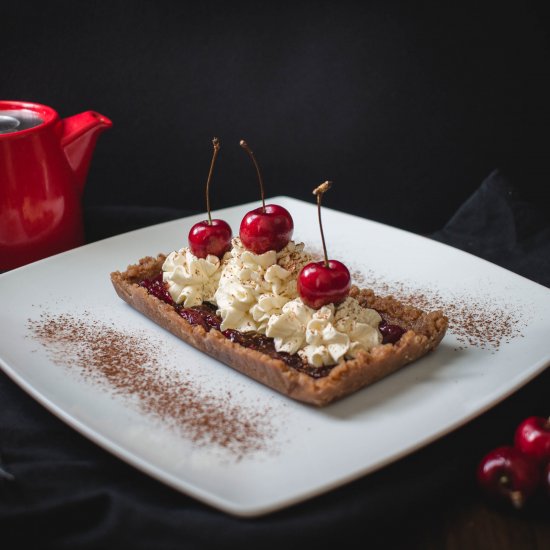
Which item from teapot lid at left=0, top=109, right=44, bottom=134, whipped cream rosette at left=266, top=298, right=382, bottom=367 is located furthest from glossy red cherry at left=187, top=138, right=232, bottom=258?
teapot lid at left=0, top=109, right=44, bottom=134

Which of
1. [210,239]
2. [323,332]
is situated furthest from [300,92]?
[323,332]

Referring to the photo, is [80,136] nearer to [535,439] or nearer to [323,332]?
[323,332]

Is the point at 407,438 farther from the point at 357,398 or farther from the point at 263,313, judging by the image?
the point at 263,313

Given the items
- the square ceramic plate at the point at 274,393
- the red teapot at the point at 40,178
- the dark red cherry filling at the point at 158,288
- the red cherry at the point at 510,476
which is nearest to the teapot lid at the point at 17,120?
the red teapot at the point at 40,178

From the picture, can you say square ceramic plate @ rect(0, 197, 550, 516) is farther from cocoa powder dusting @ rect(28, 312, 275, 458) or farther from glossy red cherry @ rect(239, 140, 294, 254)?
glossy red cherry @ rect(239, 140, 294, 254)

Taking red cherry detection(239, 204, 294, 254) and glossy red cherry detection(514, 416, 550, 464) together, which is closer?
glossy red cherry detection(514, 416, 550, 464)

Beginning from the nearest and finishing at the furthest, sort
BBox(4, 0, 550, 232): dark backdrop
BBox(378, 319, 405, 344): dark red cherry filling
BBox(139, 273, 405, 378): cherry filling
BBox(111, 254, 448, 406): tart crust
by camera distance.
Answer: BBox(111, 254, 448, 406): tart crust < BBox(139, 273, 405, 378): cherry filling < BBox(378, 319, 405, 344): dark red cherry filling < BBox(4, 0, 550, 232): dark backdrop

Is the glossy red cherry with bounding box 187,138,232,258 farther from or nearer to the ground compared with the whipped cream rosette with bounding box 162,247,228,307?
farther from the ground
